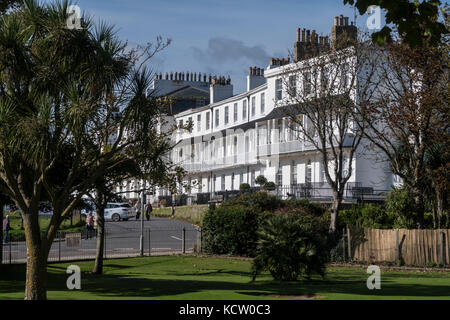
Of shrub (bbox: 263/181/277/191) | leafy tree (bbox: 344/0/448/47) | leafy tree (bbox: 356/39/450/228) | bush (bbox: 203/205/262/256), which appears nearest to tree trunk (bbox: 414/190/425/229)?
leafy tree (bbox: 356/39/450/228)

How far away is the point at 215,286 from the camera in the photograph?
19625 millimetres

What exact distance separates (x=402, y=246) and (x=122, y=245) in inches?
684

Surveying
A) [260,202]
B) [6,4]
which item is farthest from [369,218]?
[6,4]

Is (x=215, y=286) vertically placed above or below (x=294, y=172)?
below

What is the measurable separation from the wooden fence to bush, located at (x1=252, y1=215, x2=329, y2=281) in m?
11.5

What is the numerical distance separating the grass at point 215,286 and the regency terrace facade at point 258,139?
1242 centimetres

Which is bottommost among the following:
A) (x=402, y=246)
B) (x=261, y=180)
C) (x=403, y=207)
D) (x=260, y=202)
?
(x=402, y=246)

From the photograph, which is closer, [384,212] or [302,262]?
[302,262]

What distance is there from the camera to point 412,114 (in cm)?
3166

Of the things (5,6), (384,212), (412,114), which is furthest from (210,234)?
(5,6)

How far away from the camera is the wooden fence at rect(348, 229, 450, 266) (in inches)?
1185

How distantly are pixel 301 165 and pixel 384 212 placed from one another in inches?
723

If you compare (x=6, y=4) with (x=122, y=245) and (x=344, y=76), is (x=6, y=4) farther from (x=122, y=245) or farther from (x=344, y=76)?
(x=122, y=245)

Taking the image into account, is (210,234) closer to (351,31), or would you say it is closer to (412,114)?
(412,114)
